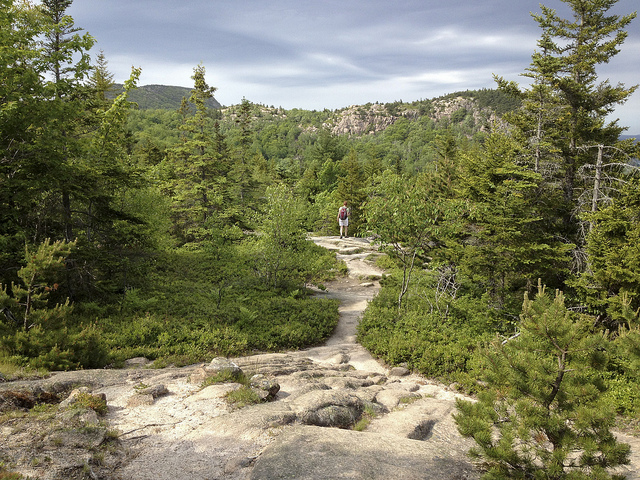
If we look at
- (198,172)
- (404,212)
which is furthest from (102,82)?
(404,212)

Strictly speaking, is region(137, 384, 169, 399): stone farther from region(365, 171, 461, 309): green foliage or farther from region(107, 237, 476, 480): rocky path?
region(365, 171, 461, 309): green foliage

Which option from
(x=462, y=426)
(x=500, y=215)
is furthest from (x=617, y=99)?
(x=462, y=426)

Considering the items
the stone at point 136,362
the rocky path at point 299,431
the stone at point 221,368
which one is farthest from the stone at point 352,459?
the stone at point 136,362

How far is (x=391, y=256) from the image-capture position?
13609 millimetres

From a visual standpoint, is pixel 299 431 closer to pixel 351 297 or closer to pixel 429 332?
pixel 429 332

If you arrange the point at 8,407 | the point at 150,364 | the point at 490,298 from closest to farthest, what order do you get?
→ the point at 8,407 → the point at 150,364 → the point at 490,298

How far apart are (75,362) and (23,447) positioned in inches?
165

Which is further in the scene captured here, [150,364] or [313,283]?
[313,283]

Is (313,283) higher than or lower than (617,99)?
lower

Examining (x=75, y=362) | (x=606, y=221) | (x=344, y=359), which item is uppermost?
(x=606, y=221)

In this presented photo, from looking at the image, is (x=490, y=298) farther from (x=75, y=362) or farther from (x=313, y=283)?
(x=75, y=362)

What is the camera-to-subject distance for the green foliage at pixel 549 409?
12.3 feet

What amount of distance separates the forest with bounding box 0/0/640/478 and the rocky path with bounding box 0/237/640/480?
4.11ft

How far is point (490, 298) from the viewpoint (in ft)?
45.3
